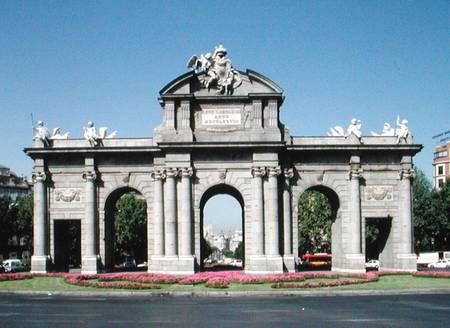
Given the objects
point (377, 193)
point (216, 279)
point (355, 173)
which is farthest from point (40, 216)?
point (377, 193)

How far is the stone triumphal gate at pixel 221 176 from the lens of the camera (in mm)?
47250

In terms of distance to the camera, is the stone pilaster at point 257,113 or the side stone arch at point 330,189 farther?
the side stone arch at point 330,189

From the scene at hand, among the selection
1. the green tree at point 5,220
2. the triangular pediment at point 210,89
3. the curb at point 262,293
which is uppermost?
the triangular pediment at point 210,89

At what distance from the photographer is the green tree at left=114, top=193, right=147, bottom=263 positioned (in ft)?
280

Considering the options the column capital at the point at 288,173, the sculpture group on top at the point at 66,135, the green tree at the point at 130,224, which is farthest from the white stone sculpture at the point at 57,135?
the green tree at the point at 130,224

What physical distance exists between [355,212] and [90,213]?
790 inches

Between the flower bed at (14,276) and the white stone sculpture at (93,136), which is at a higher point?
the white stone sculpture at (93,136)

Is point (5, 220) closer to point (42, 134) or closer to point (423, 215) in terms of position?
point (42, 134)

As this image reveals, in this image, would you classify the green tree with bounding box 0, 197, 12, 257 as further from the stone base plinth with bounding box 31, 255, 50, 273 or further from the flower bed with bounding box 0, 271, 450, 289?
the flower bed with bounding box 0, 271, 450, 289

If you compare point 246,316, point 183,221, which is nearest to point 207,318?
point 246,316

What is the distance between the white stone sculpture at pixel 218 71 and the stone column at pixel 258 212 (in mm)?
6639

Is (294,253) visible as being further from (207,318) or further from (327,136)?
(207,318)

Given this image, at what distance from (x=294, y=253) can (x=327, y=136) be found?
934 cm

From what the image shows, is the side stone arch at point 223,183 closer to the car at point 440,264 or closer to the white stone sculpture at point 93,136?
the white stone sculpture at point 93,136
